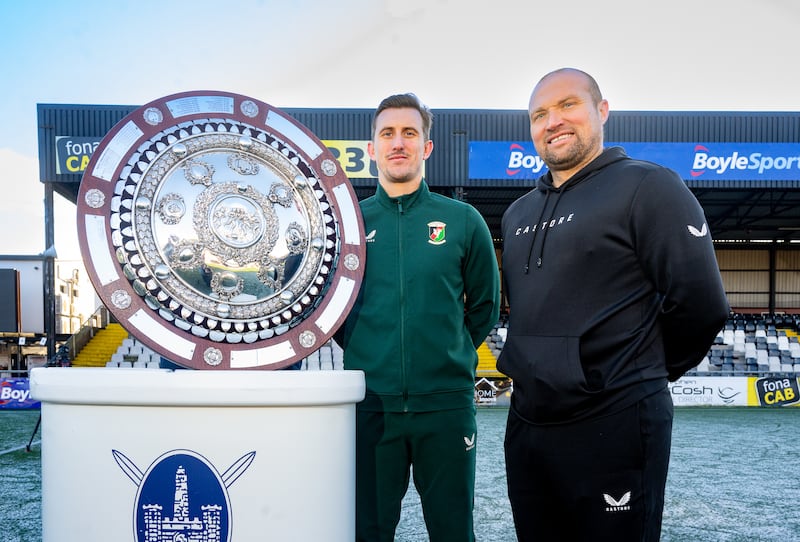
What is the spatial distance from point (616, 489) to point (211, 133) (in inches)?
45.1

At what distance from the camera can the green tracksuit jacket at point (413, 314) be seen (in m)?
1.64

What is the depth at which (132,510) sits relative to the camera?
939 millimetres

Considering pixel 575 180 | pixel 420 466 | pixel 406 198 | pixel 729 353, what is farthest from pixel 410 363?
pixel 729 353

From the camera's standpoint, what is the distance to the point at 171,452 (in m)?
0.95

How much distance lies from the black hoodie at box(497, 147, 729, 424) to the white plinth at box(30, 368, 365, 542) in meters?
0.64

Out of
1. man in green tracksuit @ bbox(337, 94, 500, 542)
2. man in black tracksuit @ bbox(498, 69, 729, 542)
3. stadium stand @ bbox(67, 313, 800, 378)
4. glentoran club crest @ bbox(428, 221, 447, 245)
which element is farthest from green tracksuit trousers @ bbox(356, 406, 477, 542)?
stadium stand @ bbox(67, 313, 800, 378)

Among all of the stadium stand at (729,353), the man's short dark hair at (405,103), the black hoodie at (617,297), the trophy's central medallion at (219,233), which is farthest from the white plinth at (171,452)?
the stadium stand at (729,353)

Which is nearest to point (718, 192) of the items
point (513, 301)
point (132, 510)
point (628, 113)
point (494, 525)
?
point (628, 113)

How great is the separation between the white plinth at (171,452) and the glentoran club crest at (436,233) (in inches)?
32.7

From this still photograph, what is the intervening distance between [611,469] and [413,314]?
2.07 feet

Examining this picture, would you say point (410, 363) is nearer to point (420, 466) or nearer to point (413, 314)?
point (413, 314)

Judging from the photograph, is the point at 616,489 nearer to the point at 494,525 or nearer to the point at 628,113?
the point at 494,525

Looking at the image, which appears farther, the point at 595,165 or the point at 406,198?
the point at 406,198

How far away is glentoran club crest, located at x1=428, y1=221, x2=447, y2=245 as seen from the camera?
1729 mm
